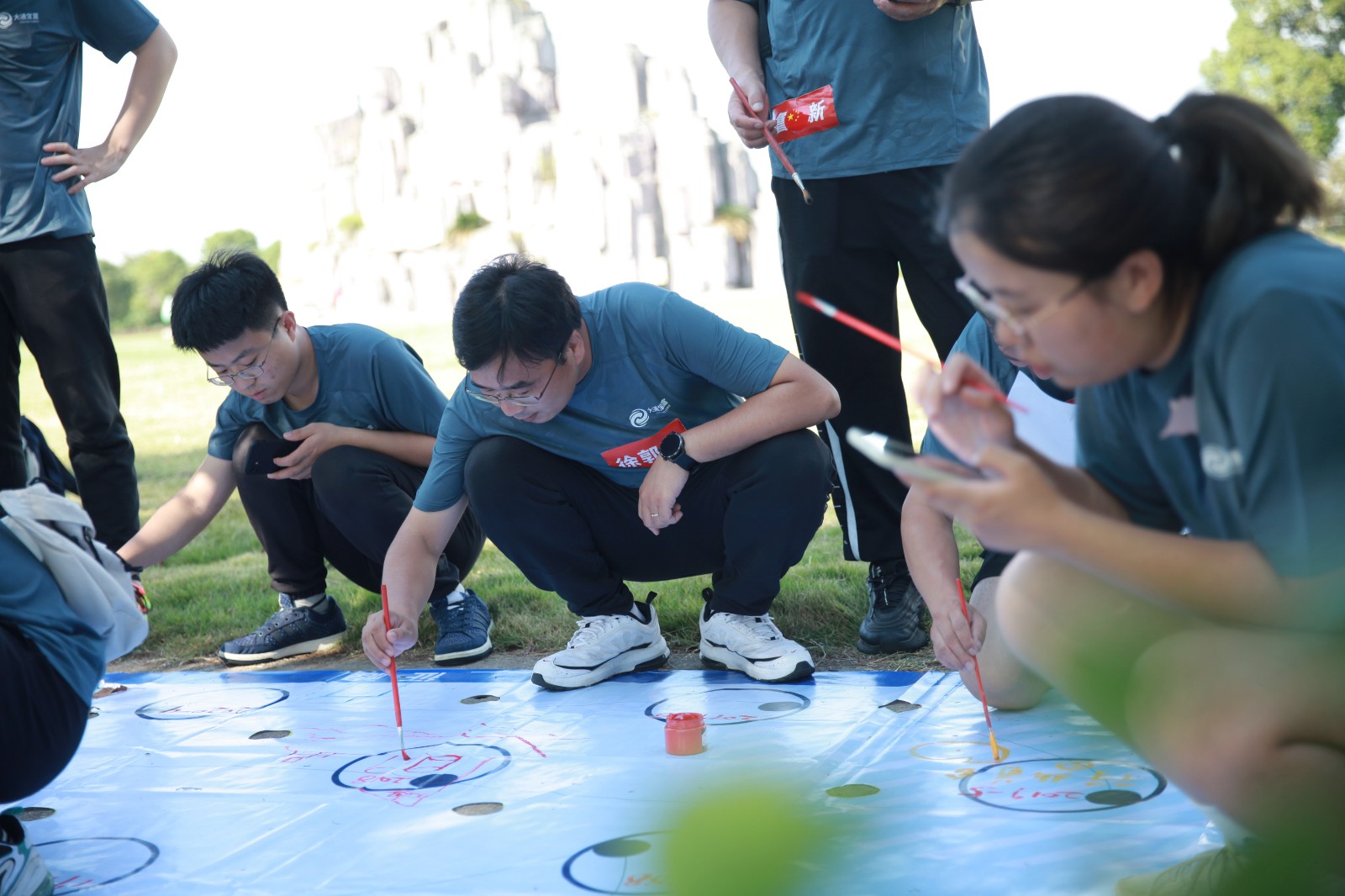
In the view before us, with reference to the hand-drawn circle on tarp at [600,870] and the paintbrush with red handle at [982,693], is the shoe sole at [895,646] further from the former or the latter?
the hand-drawn circle on tarp at [600,870]

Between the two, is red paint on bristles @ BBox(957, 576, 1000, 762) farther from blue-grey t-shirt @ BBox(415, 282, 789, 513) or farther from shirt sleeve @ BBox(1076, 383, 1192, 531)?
blue-grey t-shirt @ BBox(415, 282, 789, 513)

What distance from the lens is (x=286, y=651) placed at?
288cm

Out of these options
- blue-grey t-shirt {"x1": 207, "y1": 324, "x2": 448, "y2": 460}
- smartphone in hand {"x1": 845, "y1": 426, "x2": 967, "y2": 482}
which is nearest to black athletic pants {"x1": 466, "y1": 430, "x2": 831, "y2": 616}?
blue-grey t-shirt {"x1": 207, "y1": 324, "x2": 448, "y2": 460}

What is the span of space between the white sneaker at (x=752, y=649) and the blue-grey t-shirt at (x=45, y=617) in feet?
3.86

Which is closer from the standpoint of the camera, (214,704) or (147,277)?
(214,704)

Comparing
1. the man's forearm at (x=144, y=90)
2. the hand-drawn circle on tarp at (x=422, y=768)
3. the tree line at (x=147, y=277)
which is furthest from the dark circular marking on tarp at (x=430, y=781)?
the tree line at (x=147, y=277)

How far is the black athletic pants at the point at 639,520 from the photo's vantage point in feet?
7.80

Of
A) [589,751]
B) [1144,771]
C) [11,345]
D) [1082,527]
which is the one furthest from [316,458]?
[1082,527]

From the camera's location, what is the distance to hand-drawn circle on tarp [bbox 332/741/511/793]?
75.3 inches

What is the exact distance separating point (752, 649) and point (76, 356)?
5.74 ft

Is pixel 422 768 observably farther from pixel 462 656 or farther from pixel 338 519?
pixel 338 519

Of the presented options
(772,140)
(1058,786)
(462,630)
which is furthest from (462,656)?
(1058,786)

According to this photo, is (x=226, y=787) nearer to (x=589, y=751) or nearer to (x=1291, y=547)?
(x=589, y=751)

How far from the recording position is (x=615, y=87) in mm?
42500
